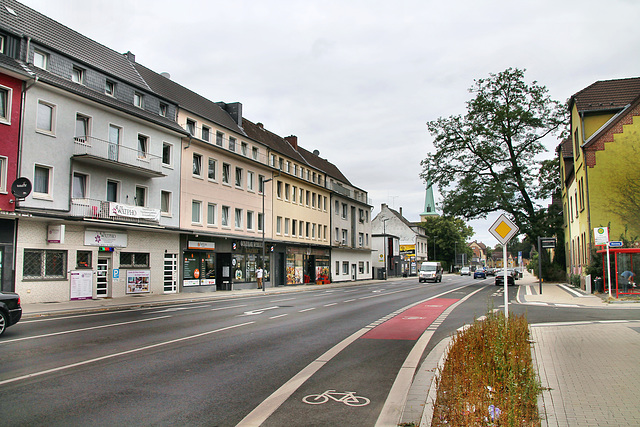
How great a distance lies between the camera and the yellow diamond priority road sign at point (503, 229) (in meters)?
12.0

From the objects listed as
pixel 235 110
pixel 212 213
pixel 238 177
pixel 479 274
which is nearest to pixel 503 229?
pixel 212 213

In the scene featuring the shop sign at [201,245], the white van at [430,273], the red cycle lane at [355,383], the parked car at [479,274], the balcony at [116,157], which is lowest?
the parked car at [479,274]

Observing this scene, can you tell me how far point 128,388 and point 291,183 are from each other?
133 ft

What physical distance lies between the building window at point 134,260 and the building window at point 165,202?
333 centimetres

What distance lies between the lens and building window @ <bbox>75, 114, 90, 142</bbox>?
23.9 metres

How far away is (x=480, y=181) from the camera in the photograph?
4534cm

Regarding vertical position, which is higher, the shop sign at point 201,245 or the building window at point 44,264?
the shop sign at point 201,245

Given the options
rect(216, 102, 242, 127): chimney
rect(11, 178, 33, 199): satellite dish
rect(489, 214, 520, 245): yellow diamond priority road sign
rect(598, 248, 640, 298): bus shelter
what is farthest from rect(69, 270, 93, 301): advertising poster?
rect(598, 248, 640, 298): bus shelter

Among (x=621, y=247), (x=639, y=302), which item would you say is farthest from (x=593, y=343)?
(x=621, y=247)

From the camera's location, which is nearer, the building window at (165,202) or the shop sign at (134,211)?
the shop sign at (134,211)

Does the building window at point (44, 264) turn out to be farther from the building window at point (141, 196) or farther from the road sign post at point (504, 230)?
the road sign post at point (504, 230)

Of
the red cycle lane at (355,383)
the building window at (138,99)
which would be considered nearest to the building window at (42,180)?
the building window at (138,99)

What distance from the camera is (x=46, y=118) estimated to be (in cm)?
2234

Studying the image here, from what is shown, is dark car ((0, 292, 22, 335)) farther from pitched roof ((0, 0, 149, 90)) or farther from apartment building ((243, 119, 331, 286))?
apartment building ((243, 119, 331, 286))
